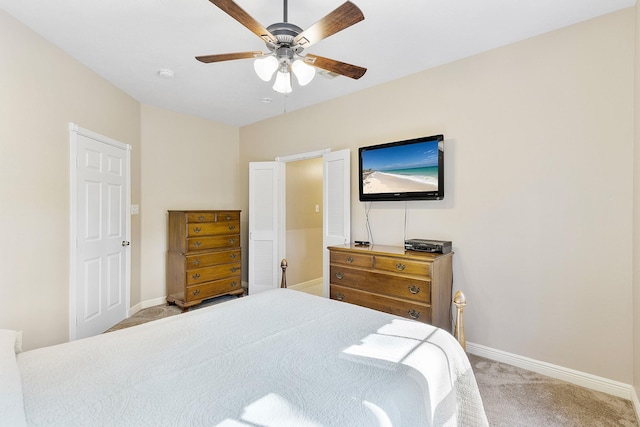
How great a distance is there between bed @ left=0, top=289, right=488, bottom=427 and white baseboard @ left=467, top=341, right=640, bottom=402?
Result: 1525 mm

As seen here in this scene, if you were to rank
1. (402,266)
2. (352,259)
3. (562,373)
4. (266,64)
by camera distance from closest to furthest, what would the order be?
(266,64), (562,373), (402,266), (352,259)

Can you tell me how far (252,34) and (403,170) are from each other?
182 centimetres

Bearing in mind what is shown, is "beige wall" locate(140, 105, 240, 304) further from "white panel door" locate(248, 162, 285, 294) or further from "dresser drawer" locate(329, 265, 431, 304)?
"dresser drawer" locate(329, 265, 431, 304)

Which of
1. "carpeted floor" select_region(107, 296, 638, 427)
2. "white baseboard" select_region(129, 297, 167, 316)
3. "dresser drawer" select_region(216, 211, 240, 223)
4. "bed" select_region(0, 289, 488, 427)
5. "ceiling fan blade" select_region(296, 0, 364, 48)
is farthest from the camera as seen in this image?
"dresser drawer" select_region(216, 211, 240, 223)

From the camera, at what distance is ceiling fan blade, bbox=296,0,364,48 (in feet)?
4.85

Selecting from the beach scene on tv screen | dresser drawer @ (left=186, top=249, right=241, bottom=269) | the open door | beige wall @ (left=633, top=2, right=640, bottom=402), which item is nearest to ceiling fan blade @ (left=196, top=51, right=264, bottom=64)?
the beach scene on tv screen

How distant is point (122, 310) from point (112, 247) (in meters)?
0.79

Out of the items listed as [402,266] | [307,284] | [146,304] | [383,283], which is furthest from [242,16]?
[307,284]

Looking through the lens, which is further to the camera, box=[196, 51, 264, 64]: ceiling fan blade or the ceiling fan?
box=[196, 51, 264, 64]: ceiling fan blade

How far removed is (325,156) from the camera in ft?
12.6

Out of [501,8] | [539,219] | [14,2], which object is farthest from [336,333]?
[14,2]

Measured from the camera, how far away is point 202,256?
4035 millimetres

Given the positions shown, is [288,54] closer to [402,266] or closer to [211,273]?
[402,266]

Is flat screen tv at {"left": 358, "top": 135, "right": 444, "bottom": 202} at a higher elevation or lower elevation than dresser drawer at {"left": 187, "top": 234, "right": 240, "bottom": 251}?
higher
